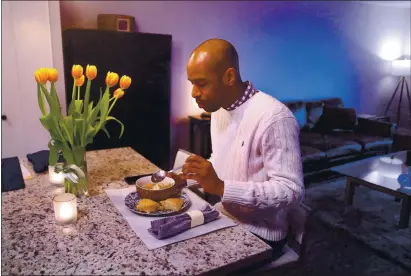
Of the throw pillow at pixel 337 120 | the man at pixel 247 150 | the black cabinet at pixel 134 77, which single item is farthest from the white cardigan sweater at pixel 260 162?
the throw pillow at pixel 337 120

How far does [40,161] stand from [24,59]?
171 cm

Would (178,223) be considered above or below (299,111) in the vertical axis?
above

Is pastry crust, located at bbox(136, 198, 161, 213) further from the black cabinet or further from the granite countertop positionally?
the black cabinet

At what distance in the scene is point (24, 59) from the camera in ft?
9.66

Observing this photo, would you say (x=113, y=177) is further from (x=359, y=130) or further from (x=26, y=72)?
(x=359, y=130)

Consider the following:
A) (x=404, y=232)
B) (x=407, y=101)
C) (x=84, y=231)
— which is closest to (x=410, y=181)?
(x=404, y=232)

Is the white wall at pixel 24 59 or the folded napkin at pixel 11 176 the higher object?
the white wall at pixel 24 59

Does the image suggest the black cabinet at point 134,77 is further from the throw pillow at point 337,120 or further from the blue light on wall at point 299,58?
the throw pillow at point 337,120

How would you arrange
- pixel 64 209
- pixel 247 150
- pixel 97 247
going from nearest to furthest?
1. pixel 97 247
2. pixel 64 209
3. pixel 247 150

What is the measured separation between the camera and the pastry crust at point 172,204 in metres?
1.21

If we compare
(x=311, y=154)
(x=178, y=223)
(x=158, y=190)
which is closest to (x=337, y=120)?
(x=311, y=154)

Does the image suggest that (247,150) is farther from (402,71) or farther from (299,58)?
(402,71)

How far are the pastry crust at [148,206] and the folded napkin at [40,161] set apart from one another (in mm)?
660

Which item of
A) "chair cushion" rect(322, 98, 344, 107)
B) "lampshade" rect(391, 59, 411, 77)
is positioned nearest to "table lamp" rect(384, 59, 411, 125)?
"lampshade" rect(391, 59, 411, 77)
